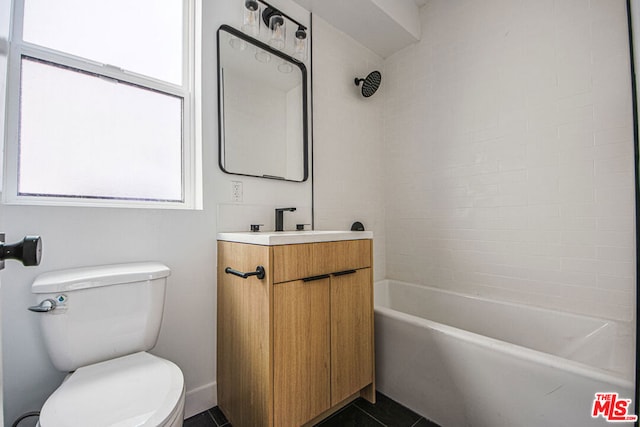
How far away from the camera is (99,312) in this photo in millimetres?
1102

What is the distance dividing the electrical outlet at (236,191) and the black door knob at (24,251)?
1092 millimetres

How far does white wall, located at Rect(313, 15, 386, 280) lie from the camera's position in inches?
83.3

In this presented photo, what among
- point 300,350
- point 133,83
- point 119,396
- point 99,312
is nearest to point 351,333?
point 300,350

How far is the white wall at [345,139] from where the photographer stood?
2.12m

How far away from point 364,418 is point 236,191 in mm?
1371

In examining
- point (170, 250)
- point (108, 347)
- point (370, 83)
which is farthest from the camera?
point (370, 83)

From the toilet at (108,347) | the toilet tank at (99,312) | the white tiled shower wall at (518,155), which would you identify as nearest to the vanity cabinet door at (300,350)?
the toilet at (108,347)

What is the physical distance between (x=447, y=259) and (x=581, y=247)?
76cm

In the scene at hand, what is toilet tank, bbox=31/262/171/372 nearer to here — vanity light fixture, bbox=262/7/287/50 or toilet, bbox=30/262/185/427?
toilet, bbox=30/262/185/427

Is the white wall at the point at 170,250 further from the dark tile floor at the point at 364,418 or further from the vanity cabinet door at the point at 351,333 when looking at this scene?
the vanity cabinet door at the point at 351,333

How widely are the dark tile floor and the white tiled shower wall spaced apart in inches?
37.6

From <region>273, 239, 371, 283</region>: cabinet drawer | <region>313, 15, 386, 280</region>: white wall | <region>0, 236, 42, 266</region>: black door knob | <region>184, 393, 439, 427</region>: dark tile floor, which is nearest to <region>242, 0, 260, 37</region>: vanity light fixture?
<region>313, 15, 386, 280</region>: white wall

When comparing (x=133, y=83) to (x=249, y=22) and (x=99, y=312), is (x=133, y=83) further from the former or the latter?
(x=99, y=312)

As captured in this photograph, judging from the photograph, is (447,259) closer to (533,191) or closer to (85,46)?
(533,191)
